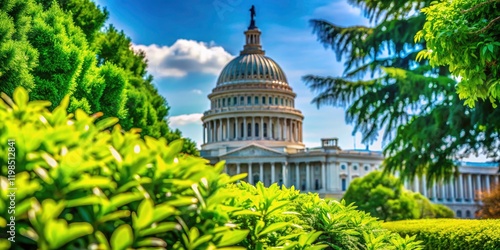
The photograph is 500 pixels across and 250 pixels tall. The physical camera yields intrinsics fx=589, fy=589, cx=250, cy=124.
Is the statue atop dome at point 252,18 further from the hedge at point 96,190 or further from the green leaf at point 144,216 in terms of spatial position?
the green leaf at point 144,216

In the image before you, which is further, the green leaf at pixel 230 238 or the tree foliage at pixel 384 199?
the tree foliage at pixel 384 199

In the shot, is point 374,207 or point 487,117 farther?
point 374,207

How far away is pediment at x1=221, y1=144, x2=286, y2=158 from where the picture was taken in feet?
298

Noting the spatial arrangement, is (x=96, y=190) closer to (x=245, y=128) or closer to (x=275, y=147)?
(x=275, y=147)

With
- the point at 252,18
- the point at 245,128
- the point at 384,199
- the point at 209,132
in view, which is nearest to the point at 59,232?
the point at 384,199

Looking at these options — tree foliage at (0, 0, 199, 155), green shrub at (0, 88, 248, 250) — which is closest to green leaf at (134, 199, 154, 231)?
green shrub at (0, 88, 248, 250)

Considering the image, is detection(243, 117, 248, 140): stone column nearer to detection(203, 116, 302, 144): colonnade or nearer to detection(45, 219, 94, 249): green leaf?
detection(203, 116, 302, 144): colonnade

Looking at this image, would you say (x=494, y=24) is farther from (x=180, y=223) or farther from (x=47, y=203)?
(x=47, y=203)

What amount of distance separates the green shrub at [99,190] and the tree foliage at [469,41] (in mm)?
5303

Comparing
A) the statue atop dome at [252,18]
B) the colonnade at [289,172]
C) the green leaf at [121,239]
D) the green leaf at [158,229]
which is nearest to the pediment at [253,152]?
the colonnade at [289,172]

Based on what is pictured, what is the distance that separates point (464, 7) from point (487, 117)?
12.1m

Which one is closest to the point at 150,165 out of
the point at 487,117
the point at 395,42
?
the point at 487,117

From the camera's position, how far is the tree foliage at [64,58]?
12375 mm

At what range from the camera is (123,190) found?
2514 millimetres
